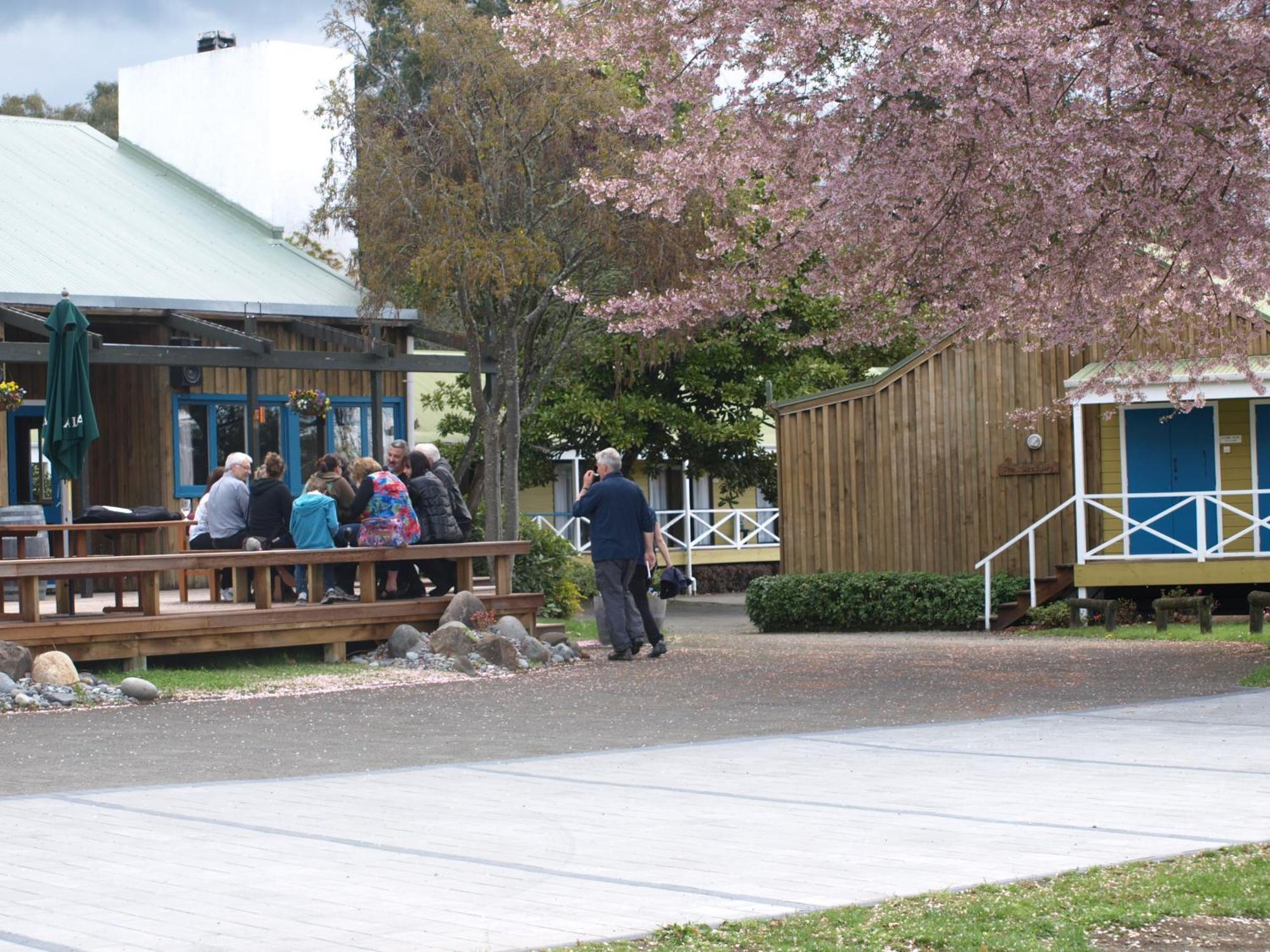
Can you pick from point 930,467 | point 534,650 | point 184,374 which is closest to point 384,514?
point 534,650

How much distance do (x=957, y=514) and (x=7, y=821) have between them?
19.2m

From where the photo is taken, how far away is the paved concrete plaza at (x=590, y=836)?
553 centimetres

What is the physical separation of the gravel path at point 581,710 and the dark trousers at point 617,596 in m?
0.30

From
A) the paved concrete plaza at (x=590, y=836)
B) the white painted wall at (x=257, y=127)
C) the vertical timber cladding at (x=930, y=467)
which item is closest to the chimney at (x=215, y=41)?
the white painted wall at (x=257, y=127)

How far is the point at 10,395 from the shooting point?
19.5 metres

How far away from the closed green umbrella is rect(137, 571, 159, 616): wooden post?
198cm

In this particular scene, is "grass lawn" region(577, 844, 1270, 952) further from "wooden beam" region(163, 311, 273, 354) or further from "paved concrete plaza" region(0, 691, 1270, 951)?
"wooden beam" region(163, 311, 273, 354)

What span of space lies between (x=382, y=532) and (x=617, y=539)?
2071 millimetres

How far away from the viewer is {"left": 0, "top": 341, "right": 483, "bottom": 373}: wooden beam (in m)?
18.8

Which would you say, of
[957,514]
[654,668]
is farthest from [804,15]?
Answer: [957,514]

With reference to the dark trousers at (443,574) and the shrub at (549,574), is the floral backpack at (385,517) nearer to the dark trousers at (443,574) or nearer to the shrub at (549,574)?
the dark trousers at (443,574)

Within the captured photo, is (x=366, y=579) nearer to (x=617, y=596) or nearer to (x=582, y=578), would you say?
(x=617, y=596)

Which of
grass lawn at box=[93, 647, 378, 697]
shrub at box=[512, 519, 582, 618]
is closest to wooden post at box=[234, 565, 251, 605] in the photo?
grass lawn at box=[93, 647, 378, 697]

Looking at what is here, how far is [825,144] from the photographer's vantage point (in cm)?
1362
